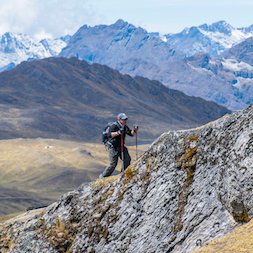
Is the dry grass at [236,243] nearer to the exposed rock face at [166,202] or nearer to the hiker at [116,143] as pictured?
the exposed rock face at [166,202]

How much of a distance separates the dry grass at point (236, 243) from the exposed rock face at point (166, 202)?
3.79 ft

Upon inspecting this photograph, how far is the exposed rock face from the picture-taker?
1738cm

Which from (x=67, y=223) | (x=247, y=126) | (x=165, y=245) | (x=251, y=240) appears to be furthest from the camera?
(x=67, y=223)

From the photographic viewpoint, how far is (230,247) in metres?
14.2

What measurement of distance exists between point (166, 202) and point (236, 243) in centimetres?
523

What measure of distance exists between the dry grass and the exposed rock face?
3.79 feet

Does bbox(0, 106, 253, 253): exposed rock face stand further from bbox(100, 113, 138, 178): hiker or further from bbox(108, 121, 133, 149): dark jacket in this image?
bbox(108, 121, 133, 149): dark jacket

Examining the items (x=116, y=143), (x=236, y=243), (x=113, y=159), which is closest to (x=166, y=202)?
(x=113, y=159)

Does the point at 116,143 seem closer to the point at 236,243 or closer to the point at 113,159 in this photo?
the point at 113,159

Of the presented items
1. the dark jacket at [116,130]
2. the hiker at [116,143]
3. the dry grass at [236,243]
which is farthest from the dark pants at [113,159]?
the dry grass at [236,243]

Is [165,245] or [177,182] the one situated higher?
[177,182]

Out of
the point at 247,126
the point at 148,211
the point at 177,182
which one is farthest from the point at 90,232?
the point at 247,126

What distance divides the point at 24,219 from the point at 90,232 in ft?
13.7

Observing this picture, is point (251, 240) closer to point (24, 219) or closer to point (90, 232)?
point (90, 232)
